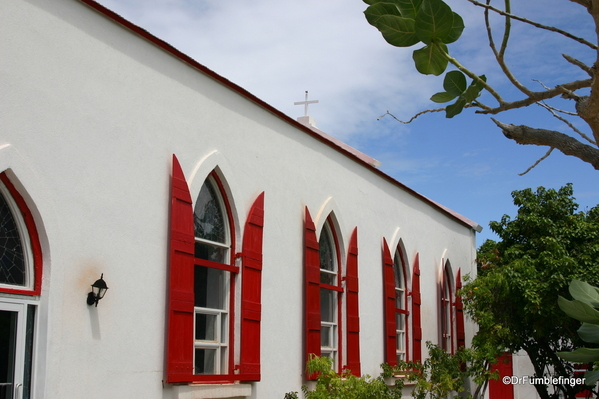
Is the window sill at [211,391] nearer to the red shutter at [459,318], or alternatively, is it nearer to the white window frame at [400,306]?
the white window frame at [400,306]

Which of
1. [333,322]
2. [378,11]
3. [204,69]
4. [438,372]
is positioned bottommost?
[438,372]

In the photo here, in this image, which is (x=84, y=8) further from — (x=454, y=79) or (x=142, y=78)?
(x=454, y=79)

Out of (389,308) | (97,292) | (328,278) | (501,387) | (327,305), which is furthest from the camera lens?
(501,387)

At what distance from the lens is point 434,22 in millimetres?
2518

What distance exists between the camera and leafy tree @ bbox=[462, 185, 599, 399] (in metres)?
12.7

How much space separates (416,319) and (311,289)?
13.7 feet

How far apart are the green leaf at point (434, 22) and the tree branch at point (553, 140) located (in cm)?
98

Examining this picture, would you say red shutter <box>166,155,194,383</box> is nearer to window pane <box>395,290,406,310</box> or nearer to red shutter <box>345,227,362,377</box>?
red shutter <box>345,227,362,377</box>

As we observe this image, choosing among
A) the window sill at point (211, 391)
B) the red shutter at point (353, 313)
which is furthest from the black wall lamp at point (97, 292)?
the red shutter at point (353, 313)

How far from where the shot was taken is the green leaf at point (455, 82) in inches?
113

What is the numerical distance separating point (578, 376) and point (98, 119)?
1256 cm

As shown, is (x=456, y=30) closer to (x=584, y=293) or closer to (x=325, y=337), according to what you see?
(x=584, y=293)

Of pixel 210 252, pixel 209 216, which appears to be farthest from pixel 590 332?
pixel 209 216

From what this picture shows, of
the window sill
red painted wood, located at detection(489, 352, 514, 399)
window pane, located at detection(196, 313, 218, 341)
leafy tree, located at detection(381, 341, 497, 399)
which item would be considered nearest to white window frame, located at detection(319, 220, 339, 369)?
leafy tree, located at detection(381, 341, 497, 399)
